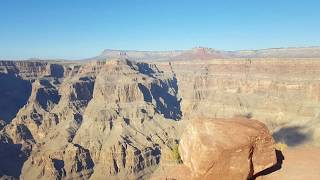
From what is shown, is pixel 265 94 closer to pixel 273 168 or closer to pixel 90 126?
pixel 90 126

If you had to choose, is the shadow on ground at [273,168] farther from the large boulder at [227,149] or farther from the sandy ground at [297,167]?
the large boulder at [227,149]

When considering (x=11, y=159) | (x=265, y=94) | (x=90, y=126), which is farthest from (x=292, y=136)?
(x=11, y=159)

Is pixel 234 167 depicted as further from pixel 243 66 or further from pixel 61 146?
pixel 243 66

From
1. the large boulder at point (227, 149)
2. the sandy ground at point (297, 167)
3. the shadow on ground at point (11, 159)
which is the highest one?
the large boulder at point (227, 149)

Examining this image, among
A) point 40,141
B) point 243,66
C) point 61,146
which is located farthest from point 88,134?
point 243,66

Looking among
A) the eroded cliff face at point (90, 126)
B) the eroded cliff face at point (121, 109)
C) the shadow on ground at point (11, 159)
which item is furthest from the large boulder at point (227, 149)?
the shadow on ground at point (11, 159)

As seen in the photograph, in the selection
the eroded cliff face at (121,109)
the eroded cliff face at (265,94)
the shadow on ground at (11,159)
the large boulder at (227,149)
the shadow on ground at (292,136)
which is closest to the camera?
the large boulder at (227,149)

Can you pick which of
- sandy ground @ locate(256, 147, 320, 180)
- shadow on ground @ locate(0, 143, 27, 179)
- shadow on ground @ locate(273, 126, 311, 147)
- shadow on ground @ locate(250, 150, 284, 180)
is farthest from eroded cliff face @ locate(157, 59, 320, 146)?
shadow on ground @ locate(250, 150, 284, 180)
